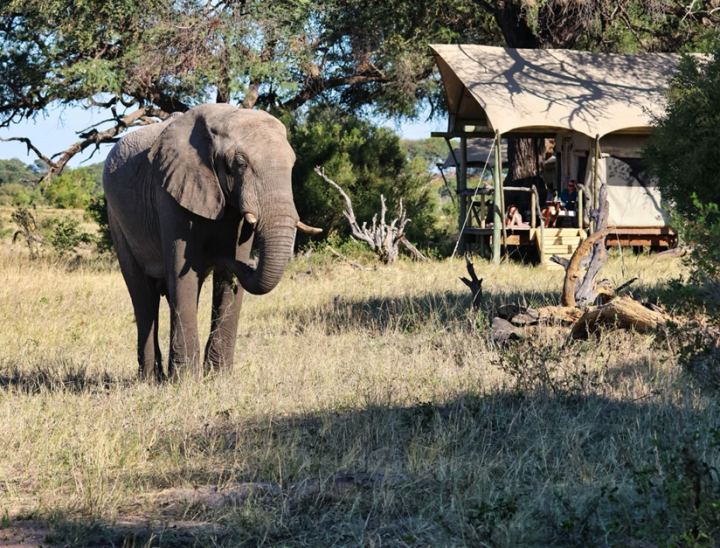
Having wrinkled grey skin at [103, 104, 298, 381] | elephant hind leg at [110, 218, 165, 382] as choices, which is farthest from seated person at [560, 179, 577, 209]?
wrinkled grey skin at [103, 104, 298, 381]

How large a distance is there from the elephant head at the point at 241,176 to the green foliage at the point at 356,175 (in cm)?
1275

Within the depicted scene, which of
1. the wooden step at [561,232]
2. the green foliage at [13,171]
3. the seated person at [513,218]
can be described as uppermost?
the seated person at [513,218]

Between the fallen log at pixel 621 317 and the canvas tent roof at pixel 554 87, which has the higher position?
the canvas tent roof at pixel 554 87

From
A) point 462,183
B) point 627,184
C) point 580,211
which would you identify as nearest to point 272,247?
point 580,211

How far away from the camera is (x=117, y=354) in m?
9.09

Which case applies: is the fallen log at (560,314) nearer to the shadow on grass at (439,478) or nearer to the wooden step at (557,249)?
the shadow on grass at (439,478)

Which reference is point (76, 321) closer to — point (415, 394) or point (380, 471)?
point (415, 394)

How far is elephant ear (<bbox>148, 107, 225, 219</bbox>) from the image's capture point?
667 cm

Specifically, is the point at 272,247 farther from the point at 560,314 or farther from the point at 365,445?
the point at 560,314

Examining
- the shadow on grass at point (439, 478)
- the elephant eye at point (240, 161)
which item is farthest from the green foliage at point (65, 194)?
the shadow on grass at point (439, 478)

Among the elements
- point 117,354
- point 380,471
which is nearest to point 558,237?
point 117,354

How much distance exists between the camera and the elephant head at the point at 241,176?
648 centimetres

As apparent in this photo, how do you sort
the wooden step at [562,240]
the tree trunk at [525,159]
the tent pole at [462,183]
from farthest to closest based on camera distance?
the tree trunk at [525,159]
the tent pole at [462,183]
the wooden step at [562,240]

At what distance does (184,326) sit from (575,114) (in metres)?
12.0
